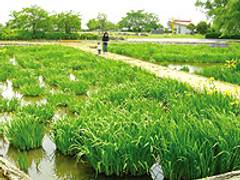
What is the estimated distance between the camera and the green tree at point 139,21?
78.4 meters

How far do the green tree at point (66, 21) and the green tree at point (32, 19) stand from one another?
1.79m

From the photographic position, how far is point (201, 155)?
153 inches

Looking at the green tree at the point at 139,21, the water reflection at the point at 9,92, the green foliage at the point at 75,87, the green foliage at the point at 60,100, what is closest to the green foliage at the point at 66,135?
the green foliage at the point at 60,100

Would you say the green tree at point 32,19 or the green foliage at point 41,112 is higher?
the green tree at point 32,19

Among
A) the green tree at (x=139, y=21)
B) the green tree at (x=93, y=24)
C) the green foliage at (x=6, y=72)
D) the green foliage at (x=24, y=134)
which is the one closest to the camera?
the green foliage at (x=24, y=134)

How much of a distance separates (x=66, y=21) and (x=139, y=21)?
35.6m

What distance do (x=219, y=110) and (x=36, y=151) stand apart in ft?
8.18

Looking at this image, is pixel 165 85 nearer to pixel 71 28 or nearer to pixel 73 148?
pixel 73 148

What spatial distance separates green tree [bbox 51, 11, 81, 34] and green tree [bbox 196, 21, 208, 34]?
28.8 meters

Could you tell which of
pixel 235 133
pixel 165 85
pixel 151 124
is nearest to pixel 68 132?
pixel 151 124

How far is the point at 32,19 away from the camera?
143 feet

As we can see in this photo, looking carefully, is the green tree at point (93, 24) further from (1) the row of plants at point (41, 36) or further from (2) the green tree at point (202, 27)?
(1) the row of plants at point (41, 36)

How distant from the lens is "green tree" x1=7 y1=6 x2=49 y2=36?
141ft

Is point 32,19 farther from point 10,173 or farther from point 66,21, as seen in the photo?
point 10,173
